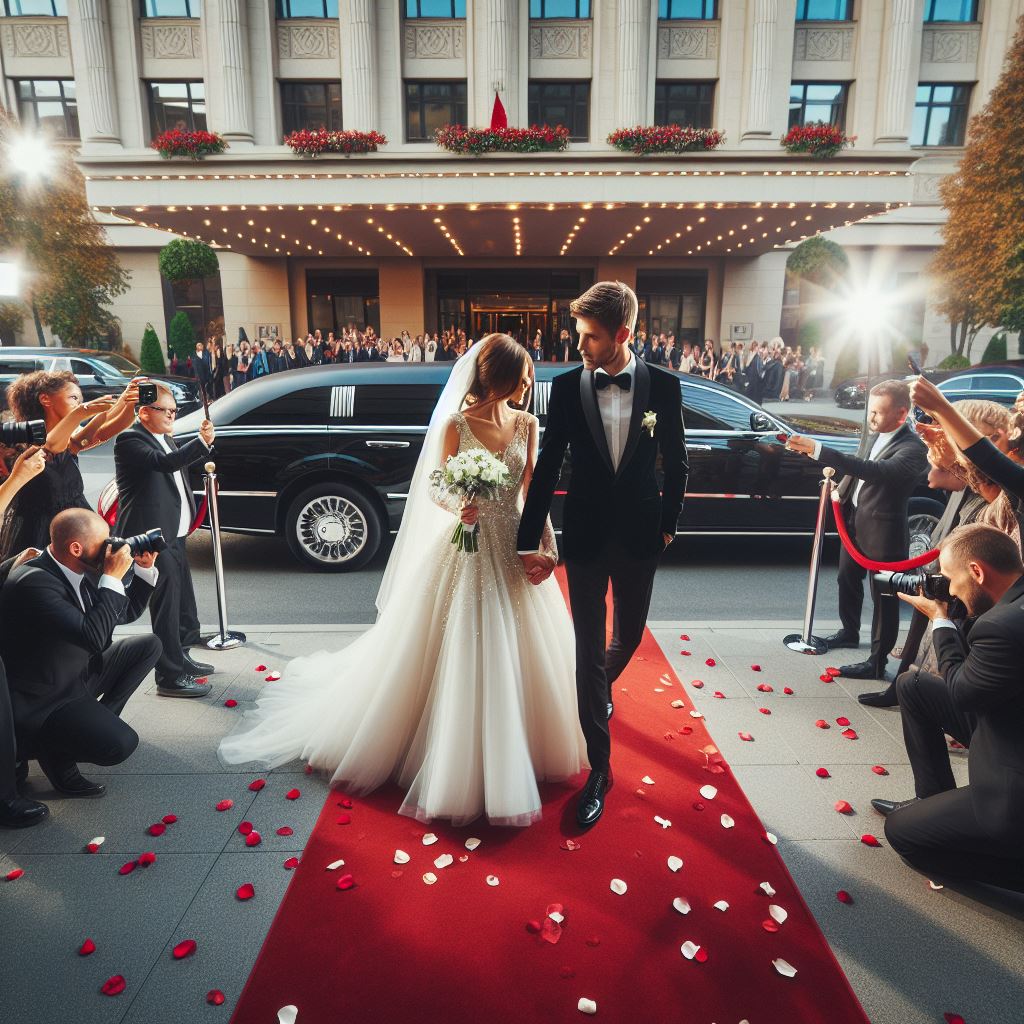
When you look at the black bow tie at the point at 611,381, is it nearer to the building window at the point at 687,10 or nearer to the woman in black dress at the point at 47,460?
the woman in black dress at the point at 47,460

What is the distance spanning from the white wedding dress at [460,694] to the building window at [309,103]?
26034mm

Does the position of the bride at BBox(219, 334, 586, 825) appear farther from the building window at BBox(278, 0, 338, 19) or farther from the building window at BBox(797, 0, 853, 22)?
the building window at BBox(797, 0, 853, 22)

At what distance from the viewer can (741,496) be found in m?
6.65

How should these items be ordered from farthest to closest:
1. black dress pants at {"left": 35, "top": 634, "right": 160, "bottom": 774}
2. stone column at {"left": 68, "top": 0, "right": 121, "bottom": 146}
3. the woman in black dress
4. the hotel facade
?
1. stone column at {"left": 68, "top": 0, "right": 121, "bottom": 146}
2. the hotel facade
3. the woman in black dress
4. black dress pants at {"left": 35, "top": 634, "right": 160, "bottom": 774}

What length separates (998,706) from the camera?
2422mm

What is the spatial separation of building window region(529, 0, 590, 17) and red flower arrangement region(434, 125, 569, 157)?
30.9ft

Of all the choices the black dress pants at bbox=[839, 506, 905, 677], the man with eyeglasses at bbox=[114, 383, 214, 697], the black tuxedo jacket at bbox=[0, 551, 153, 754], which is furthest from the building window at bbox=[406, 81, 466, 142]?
the black tuxedo jacket at bbox=[0, 551, 153, 754]

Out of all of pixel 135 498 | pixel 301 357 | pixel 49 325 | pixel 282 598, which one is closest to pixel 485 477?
pixel 135 498

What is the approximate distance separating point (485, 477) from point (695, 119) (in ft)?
86.5

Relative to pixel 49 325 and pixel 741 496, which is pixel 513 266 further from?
pixel 741 496

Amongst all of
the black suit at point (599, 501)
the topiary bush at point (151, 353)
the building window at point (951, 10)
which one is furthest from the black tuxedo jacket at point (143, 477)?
the building window at point (951, 10)

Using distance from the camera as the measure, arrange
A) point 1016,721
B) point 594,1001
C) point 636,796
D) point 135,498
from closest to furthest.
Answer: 1. point 594,1001
2. point 1016,721
3. point 636,796
4. point 135,498

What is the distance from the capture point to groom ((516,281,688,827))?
2891 millimetres

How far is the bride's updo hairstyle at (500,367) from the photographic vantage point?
10.2 feet
